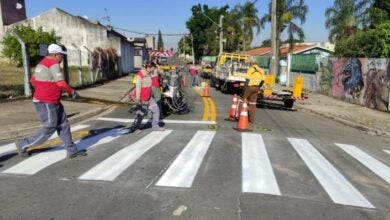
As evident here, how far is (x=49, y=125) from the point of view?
24.8 ft

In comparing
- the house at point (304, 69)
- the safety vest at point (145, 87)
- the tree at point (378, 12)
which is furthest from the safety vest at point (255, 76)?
the tree at point (378, 12)

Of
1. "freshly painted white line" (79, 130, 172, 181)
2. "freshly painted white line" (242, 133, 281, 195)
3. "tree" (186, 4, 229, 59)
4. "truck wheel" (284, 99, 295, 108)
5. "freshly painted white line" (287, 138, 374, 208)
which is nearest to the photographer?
"freshly painted white line" (287, 138, 374, 208)

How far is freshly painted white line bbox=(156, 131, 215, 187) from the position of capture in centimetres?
638

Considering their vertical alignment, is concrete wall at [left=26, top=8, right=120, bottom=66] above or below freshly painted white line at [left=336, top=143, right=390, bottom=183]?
above

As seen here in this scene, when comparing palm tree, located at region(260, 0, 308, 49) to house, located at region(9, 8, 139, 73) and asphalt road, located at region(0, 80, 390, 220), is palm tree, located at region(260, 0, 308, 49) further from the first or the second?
asphalt road, located at region(0, 80, 390, 220)

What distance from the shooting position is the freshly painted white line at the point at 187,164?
6383 mm

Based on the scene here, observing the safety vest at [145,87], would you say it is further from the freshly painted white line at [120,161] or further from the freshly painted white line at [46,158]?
the freshly painted white line at [46,158]

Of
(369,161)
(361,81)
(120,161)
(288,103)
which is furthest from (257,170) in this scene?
(361,81)

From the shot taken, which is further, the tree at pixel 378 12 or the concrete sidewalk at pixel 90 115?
the tree at pixel 378 12

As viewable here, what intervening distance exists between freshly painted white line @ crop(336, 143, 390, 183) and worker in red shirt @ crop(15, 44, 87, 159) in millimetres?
5099

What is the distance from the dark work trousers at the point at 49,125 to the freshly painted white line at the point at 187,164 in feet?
6.03

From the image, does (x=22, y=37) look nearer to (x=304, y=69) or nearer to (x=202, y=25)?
(x=304, y=69)

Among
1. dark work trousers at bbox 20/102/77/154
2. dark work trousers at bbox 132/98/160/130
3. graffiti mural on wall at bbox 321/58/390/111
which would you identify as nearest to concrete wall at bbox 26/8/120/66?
graffiti mural on wall at bbox 321/58/390/111

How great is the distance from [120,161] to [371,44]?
23.2m
